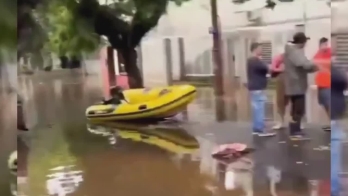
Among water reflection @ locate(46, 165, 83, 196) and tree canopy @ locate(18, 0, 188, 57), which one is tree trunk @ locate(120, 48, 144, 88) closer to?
tree canopy @ locate(18, 0, 188, 57)

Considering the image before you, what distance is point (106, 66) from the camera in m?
1.17

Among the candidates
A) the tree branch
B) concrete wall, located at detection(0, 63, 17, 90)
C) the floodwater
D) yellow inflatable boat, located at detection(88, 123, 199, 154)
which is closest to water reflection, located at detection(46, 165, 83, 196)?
the floodwater

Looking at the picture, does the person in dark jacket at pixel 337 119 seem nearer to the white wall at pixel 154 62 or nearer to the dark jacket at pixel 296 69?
the dark jacket at pixel 296 69

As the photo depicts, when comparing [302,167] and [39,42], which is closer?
[302,167]

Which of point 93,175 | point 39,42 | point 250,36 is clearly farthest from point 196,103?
point 39,42

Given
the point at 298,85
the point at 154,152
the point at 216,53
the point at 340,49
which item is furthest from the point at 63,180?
the point at 340,49

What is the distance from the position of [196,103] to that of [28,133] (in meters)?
0.42

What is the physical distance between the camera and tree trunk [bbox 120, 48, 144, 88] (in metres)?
1.16

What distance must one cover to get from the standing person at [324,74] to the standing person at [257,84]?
12cm

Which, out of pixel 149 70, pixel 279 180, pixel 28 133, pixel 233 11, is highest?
pixel 233 11

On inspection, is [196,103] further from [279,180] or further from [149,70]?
[279,180]

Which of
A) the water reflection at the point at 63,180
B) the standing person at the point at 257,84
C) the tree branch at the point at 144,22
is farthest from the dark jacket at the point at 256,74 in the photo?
the water reflection at the point at 63,180

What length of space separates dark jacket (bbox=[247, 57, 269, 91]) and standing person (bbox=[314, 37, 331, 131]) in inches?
4.5

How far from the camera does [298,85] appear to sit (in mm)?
1083
